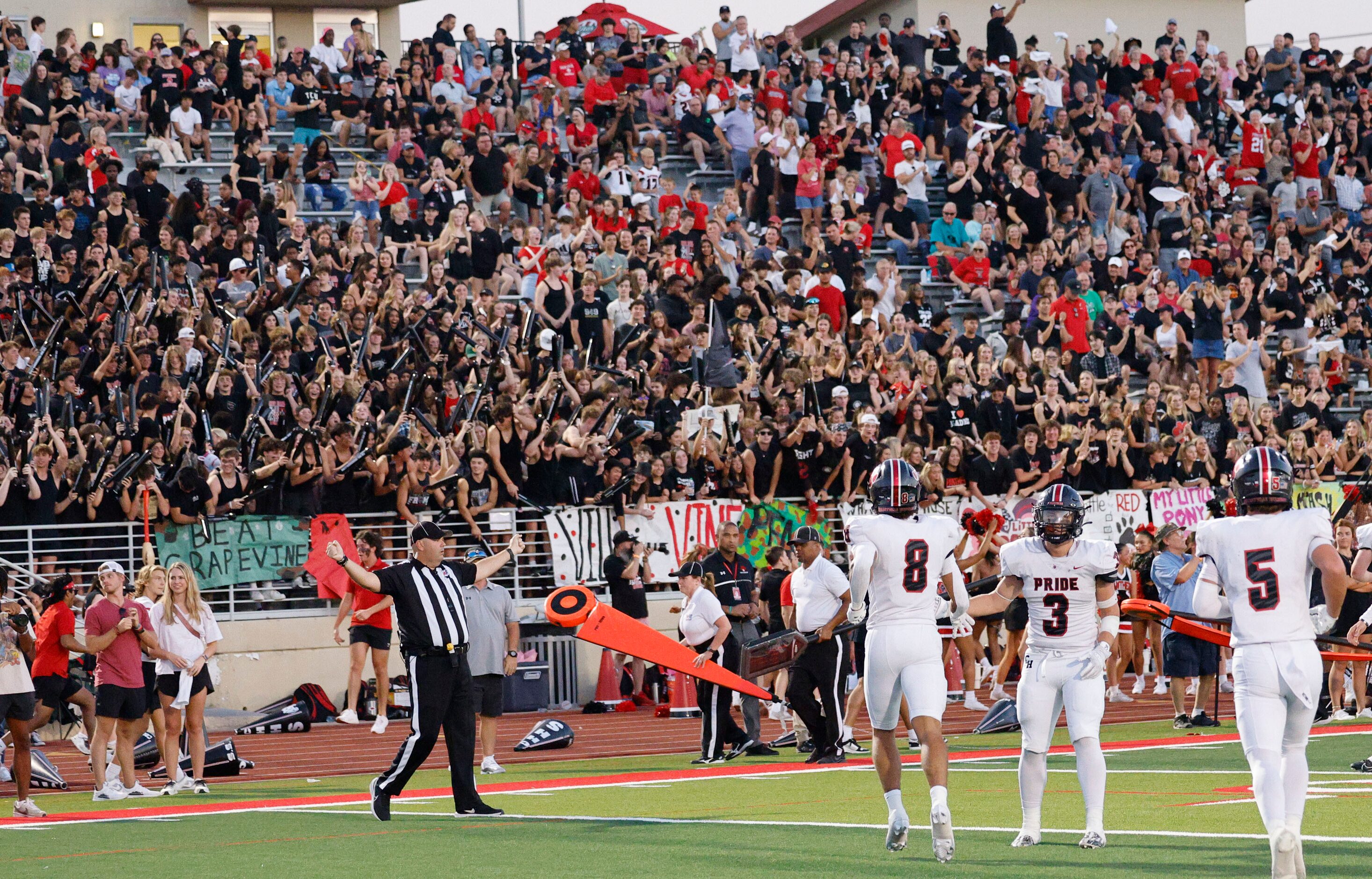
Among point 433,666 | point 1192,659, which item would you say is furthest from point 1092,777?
point 1192,659

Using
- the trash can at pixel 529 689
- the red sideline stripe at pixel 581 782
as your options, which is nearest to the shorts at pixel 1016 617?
the red sideline stripe at pixel 581 782

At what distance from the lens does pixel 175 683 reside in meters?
13.8

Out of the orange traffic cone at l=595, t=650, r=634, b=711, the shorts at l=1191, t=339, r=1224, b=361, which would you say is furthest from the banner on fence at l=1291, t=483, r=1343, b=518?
the orange traffic cone at l=595, t=650, r=634, b=711

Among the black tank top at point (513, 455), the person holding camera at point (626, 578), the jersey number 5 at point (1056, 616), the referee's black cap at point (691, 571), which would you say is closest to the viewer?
the jersey number 5 at point (1056, 616)

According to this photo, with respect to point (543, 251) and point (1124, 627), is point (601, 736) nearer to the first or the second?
point (1124, 627)

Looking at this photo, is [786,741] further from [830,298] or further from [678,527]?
[830,298]

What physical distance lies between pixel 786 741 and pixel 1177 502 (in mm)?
8197

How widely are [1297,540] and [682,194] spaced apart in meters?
19.2

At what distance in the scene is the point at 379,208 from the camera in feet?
76.4

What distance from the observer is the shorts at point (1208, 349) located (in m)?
24.2

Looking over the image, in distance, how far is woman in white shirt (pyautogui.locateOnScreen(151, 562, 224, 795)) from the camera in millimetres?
13789

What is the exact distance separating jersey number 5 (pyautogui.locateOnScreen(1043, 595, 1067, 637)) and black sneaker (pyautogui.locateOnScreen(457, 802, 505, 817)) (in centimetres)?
382

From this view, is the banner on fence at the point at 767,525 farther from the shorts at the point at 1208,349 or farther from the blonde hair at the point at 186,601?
the blonde hair at the point at 186,601

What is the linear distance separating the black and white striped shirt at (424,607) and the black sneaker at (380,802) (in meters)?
0.87
